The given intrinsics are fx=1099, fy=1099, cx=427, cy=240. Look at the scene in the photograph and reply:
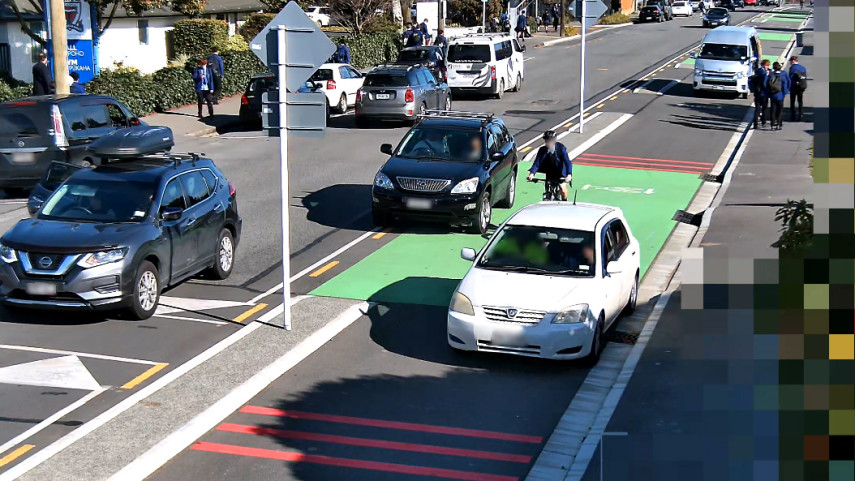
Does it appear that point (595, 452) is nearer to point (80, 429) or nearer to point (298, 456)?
point (298, 456)

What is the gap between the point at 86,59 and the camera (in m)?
28.7

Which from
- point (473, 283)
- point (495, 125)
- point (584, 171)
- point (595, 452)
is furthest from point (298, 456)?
point (584, 171)

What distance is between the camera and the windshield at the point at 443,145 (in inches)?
729

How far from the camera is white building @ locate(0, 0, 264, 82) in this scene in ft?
113

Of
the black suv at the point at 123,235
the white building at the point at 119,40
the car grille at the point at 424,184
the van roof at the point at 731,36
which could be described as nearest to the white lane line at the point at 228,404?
the black suv at the point at 123,235

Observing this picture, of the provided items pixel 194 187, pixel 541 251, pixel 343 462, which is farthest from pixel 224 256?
pixel 343 462

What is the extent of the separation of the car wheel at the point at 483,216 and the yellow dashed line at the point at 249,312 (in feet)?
15.0

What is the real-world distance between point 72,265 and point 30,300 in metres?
0.65

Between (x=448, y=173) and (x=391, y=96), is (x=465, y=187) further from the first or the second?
(x=391, y=96)

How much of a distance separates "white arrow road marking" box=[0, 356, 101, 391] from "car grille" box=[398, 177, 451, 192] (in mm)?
7044

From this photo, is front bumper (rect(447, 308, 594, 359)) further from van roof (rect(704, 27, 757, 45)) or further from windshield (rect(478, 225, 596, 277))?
van roof (rect(704, 27, 757, 45))

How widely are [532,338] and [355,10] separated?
3973 cm

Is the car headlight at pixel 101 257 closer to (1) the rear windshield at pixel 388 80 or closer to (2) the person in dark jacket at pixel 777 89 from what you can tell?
(1) the rear windshield at pixel 388 80

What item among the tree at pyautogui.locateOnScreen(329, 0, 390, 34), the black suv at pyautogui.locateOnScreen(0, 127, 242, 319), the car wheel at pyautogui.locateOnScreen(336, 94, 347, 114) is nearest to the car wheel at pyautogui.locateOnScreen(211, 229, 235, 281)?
the black suv at pyautogui.locateOnScreen(0, 127, 242, 319)
